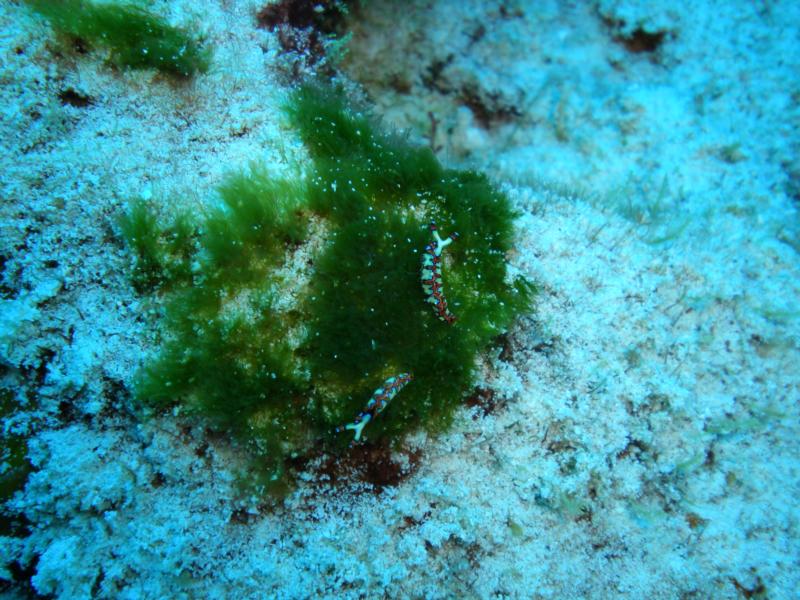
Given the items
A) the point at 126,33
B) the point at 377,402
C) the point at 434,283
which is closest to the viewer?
the point at 377,402

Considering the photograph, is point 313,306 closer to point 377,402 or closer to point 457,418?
point 377,402

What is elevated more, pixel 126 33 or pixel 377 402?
pixel 126 33

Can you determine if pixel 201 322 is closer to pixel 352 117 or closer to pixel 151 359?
pixel 151 359

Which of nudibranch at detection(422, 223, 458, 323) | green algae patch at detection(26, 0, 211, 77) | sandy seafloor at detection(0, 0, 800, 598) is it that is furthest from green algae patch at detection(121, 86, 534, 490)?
green algae patch at detection(26, 0, 211, 77)

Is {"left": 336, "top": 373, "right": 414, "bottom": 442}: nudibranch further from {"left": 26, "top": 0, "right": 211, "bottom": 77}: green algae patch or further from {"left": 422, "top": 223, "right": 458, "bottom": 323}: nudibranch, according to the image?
{"left": 26, "top": 0, "right": 211, "bottom": 77}: green algae patch

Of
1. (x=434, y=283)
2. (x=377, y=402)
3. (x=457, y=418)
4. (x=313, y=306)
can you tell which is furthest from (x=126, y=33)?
(x=457, y=418)

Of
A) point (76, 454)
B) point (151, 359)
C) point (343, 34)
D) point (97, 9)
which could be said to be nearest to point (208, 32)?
point (97, 9)
